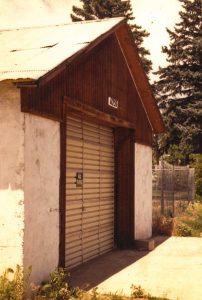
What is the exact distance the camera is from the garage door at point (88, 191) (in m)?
9.23

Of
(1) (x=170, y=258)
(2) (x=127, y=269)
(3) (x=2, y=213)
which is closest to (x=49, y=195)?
(3) (x=2, y=213)

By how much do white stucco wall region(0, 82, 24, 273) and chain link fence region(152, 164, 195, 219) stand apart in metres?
11.5

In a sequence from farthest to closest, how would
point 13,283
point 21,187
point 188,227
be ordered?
point 188,227 < point 21,187 < point 13,283

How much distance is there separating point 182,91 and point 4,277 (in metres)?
31.4

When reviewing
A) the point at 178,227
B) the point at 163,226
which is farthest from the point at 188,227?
the point at 163,226

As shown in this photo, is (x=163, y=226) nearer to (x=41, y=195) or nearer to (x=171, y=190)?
(x=171, y=190)

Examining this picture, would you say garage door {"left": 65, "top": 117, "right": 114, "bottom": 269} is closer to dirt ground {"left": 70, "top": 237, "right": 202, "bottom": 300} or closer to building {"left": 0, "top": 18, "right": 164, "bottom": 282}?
building {"left": 0, "top": 18, "right": 164, "bottom": 282}

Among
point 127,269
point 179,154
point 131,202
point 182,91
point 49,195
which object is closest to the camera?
point 49,195

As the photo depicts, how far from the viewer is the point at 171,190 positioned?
18656mm

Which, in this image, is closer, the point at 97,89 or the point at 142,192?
the point at 97,89

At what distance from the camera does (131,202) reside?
480 inches

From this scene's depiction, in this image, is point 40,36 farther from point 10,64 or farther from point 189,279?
point 189,279

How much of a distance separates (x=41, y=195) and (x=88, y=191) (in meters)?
3.28

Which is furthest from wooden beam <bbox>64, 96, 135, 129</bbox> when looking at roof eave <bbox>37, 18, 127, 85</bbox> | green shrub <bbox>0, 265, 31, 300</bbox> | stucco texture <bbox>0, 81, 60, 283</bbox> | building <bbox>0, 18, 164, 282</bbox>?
green shrub <bbox>0, 265, 31, 300</bbox>
